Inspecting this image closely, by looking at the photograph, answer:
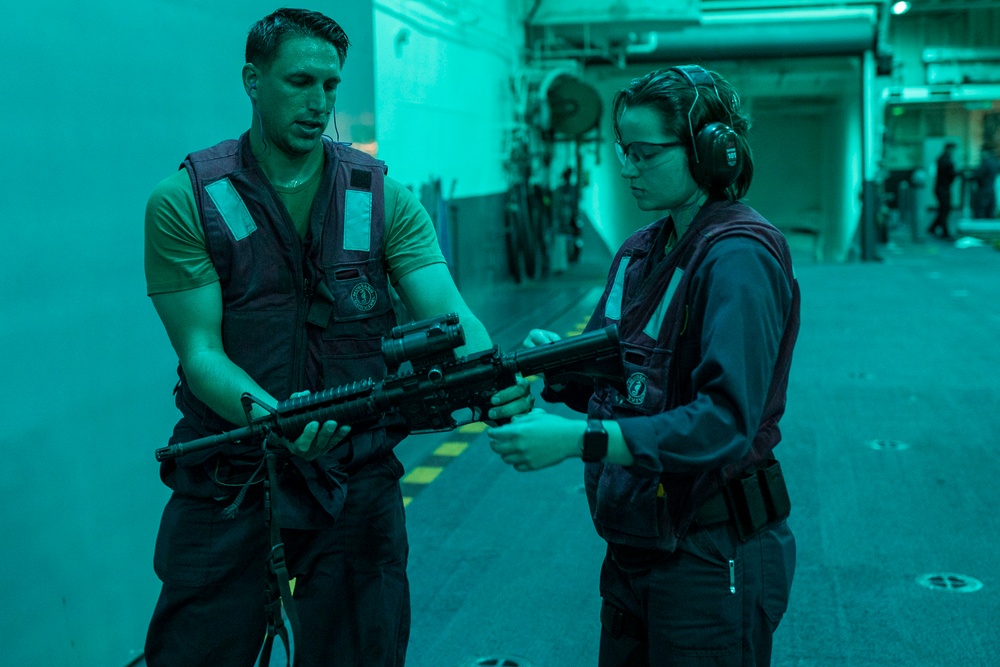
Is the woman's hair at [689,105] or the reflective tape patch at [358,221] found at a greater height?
the woman's hair at [689,105]

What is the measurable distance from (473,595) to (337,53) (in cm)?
230

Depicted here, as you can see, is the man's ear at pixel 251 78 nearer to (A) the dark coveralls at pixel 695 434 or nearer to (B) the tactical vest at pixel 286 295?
(B) the tactical vest at pixel 286 295

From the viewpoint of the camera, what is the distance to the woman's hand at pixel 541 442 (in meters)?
1.70

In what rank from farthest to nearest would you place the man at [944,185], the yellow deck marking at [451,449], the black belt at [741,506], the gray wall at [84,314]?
the man at [944,185]
the yellow deck marking at [451,449]
the gray wall at [84,314]
the black belt at [741,506]

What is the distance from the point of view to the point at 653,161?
1.88 meters

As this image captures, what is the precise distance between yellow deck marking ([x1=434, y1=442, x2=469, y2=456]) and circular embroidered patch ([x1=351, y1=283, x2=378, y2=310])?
353 centimetres

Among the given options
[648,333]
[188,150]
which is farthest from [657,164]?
[188,150]

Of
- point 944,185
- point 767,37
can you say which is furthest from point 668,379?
point 944,185

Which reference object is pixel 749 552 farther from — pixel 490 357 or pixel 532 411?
pixel 490 357

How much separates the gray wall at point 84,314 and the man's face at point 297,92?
926 mm

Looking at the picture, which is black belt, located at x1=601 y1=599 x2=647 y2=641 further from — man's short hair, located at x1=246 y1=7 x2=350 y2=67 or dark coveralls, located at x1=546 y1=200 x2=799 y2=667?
man's short hair, located at x1=246 y1=7 x2=350 y2=67

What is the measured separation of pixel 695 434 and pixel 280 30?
1.29 m

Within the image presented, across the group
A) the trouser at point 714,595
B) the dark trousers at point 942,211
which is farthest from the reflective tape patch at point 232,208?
the dark trousers at point 942,211

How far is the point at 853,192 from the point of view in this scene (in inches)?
767
